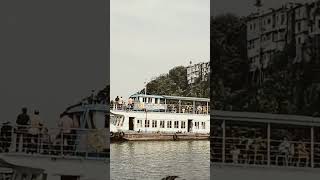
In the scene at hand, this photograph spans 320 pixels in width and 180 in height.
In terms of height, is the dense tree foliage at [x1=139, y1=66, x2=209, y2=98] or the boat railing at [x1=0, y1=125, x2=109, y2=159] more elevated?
the dense tree foliage at [x1=139, y1=66, x2=209, y2=98]

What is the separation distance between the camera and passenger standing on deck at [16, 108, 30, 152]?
529 cm

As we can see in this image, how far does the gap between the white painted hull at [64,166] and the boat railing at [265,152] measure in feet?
3.70

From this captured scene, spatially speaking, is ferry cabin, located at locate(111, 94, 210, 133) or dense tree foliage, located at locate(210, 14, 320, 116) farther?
ferry cabin, located at locate(111, 94, 210, 133)

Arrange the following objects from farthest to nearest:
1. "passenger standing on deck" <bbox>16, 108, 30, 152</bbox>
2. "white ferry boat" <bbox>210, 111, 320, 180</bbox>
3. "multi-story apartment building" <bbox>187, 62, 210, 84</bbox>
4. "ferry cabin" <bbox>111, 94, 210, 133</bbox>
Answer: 1. "multi-story apartment building" <bbox>187, 62, 210, 84</bbox>
2. "ferry cabin" <bbox>111, 94, 210, 133</bbox>
3. "passenger standing on deck" <bbox>16, 108, 30, 152</bbox>
4. "white ferry boat" <bbox>210, 111, 320, 180</bbox>

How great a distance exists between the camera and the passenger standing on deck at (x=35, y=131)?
5316 mm

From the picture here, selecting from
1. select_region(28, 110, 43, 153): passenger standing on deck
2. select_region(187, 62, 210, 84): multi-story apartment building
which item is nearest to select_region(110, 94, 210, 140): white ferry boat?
select_region(187, 62, 210, 84): multi-story apartment building

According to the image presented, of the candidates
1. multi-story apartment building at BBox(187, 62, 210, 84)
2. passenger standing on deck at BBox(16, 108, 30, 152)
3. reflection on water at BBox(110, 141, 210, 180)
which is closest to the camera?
passenger standing on deck at BBox(16, 108, 30, 152)

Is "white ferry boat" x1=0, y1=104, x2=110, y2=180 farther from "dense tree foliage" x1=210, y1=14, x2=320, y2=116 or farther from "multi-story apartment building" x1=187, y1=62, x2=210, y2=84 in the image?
"multi-story apartment building" x1=187, y1=62, x2=210, y2=84

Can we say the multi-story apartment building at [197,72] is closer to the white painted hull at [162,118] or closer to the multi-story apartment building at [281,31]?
the white painted hull at [162,118]

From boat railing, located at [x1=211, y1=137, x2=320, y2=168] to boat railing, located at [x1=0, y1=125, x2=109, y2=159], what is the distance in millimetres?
1162

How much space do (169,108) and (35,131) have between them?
2209mm

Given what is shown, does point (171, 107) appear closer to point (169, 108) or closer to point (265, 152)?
point (169, 108)

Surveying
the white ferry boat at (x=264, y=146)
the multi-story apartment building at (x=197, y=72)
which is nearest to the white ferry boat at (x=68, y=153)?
the white ferry boat at (x=264, y=146)

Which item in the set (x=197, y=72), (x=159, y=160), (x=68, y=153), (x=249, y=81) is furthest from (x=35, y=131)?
(x=197, y=72)
